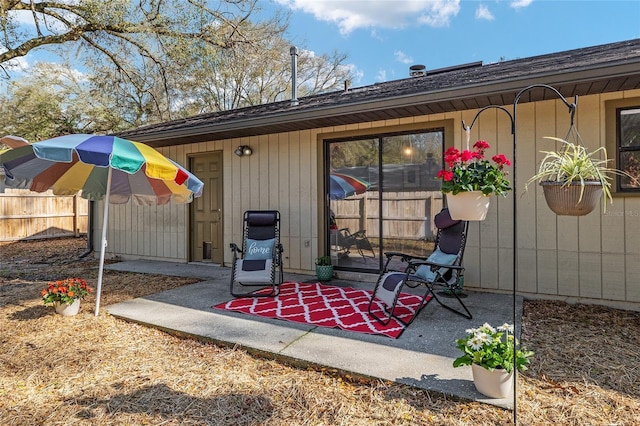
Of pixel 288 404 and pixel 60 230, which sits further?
pixel 60 230

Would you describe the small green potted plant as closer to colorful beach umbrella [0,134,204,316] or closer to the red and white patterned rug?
the red and white patterned rug

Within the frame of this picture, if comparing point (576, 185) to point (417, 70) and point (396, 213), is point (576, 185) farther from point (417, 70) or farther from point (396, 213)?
point (417, 70)

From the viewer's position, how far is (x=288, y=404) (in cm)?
222

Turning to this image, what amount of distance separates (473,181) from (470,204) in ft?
0.56

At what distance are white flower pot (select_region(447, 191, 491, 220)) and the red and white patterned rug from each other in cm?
121

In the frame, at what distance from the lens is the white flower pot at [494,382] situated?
2.12 metres

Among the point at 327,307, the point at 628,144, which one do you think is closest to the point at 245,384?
the point at 327,307

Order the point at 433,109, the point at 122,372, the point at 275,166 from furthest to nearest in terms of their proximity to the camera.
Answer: the point at 275,166 → the point at 433,109 → the point at 122,372

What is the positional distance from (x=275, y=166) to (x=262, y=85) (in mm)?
9787

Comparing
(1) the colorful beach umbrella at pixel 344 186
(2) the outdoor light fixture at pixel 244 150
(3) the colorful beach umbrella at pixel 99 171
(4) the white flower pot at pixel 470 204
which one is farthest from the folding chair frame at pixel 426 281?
(2) the outdoor light fixture at pixel 244 150

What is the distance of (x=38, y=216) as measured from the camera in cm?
1157

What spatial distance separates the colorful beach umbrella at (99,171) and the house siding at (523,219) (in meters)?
1.77

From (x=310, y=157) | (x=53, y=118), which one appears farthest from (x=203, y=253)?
(x=53, y=118)

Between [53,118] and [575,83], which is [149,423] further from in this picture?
[53,118]
